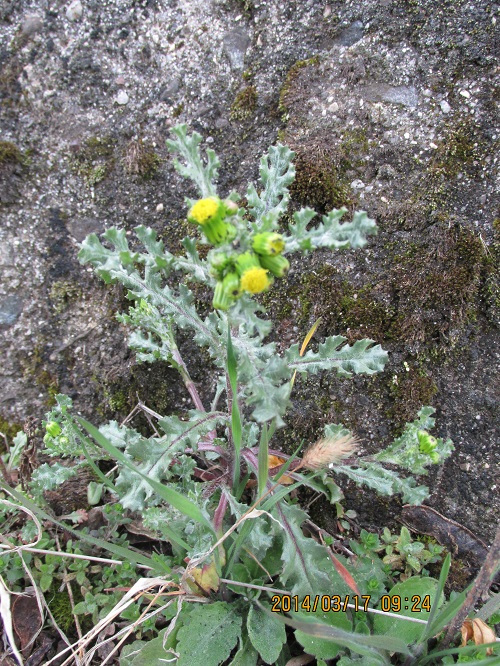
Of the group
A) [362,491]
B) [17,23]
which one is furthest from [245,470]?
[17,23]

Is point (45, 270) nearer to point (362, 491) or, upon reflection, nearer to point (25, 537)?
point (25, 537)

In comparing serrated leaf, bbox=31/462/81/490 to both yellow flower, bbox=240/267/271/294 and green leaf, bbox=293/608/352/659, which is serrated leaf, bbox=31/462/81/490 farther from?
yellow flower, bbox=240/267/271/294

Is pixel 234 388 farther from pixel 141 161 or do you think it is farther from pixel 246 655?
pixel 141 161

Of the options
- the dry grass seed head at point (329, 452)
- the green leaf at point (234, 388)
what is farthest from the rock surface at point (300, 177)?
the green leaf at point (234, 388)

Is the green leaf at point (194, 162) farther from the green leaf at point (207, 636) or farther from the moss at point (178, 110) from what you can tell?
the green leaf at point (207, 636)

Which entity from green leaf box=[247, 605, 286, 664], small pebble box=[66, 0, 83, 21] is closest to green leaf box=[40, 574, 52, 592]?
green leaf box=[247, 605, 286, 664]
